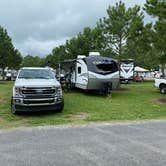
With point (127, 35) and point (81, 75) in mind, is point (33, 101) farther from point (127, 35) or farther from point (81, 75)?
point (127, 35)

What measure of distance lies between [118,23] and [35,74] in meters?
13.6

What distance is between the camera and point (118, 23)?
23859 millimetres

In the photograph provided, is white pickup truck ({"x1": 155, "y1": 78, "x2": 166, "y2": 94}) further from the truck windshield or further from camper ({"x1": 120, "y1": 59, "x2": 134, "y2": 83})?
camper ({"x1": 120, "y1": 59, "x2": 134, "y2": 83})

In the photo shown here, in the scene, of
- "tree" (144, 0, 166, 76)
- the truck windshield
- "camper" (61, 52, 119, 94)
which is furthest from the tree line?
the truck windshield

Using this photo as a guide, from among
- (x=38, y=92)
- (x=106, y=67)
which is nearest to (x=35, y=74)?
(x=38, y=92)

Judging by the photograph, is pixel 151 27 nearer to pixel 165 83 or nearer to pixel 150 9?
pixel 150 9

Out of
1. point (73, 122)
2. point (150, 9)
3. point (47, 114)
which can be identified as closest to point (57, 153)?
point (73, 122)

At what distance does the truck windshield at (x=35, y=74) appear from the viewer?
1209 cm

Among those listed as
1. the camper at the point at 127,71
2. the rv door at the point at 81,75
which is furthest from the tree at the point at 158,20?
the camper at the point at 127,71

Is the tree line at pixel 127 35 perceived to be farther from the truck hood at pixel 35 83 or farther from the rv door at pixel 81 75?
the truck hood at pixel 35 83

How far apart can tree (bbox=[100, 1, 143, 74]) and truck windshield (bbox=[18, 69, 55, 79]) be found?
12.8m

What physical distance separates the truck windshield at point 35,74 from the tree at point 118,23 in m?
12.8

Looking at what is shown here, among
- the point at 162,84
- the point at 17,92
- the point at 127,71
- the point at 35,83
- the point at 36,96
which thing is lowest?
the point at 36,96

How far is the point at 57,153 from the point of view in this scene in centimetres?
592
